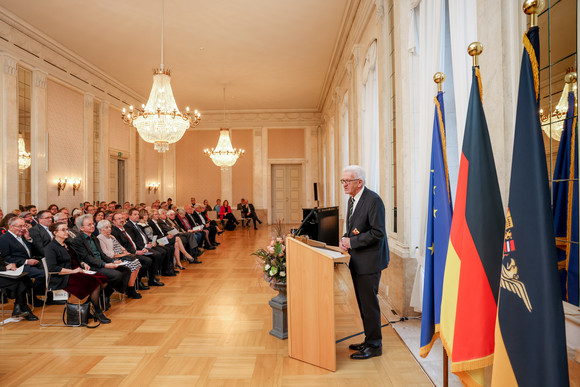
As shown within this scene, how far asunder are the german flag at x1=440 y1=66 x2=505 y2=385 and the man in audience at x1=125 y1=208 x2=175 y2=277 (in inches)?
221

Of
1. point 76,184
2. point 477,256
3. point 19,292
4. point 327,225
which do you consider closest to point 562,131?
point 477,256

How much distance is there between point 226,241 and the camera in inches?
475

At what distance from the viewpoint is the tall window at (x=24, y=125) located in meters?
8.39

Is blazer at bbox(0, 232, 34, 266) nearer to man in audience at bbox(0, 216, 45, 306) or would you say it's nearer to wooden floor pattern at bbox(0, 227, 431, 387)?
man in audience at bbox(0, 216, 45, 306)

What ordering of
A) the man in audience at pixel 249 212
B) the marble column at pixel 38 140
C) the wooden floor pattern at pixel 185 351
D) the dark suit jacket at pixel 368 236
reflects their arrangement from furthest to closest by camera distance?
the man in audience at pixel 249 212
the marble column at pixel 38 140
the dark suit jacket at pixel 368 236
the wooden floor pattern at pixel 185 351

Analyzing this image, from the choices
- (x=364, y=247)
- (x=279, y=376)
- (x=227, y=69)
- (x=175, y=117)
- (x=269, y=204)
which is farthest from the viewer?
(x=269, y=204)

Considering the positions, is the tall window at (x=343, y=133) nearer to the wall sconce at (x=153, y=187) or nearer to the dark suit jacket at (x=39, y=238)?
the dark suit jacket at (x=39, y=238)

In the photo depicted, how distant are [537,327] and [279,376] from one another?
219 centimetres

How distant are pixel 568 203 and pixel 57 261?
5068 mm

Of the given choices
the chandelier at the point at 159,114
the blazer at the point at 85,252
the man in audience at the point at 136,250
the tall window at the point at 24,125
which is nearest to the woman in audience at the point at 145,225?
the man in audience at the point at 136,250

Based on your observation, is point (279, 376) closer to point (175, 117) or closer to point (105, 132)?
point (175, 117)

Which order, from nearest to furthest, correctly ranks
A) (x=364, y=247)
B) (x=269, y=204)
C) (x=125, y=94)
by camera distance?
(x=364, y=247), (x=125, y=94), (x=269, y=204)

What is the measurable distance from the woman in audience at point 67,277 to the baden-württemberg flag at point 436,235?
3747 mm

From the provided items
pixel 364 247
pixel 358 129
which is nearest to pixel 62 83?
pixel 358 129
